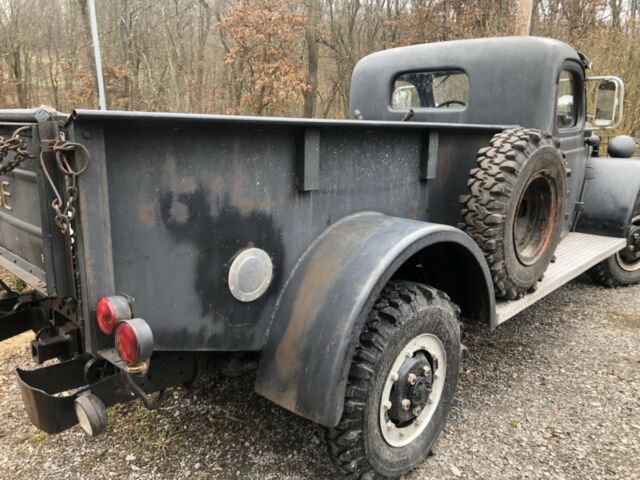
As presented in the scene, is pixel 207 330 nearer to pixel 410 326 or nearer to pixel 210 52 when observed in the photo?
pixel 410 326

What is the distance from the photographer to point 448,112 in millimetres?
4078

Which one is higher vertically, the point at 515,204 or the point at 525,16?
the point at 525,16

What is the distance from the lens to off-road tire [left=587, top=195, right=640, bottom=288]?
4.96 meters

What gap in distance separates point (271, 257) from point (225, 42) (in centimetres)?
1493

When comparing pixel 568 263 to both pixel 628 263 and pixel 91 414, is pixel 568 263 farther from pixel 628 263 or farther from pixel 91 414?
pixel 91 414

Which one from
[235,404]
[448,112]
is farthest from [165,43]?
[235,404]

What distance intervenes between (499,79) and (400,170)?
1.66 metres

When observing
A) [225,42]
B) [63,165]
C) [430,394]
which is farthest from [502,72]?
[225,42]

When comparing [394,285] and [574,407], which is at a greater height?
[394,285]

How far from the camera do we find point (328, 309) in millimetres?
2020

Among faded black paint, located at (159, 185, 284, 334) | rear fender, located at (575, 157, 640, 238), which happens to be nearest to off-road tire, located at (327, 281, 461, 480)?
faded black paint, located at (159, 185, 284, 334)

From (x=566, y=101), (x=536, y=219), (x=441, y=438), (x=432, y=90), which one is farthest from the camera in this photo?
(x=432, y=90)

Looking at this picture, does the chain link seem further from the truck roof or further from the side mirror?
the side mirror

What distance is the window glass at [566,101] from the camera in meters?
3.91
